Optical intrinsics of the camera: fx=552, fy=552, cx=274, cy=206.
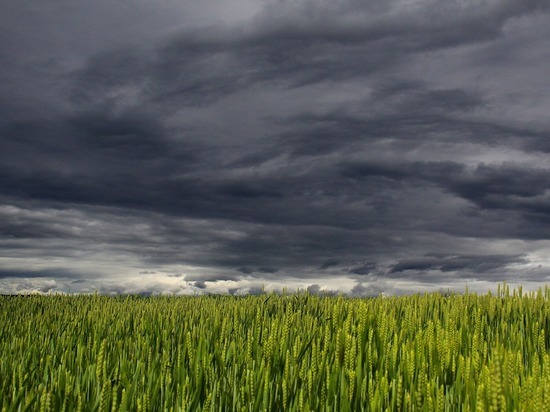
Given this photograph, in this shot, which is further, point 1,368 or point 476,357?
point 1,368

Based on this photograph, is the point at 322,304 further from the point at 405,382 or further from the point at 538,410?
the point at 538,410

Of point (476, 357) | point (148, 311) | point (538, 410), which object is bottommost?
point (538, 410)

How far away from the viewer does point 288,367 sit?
→ 191 inches

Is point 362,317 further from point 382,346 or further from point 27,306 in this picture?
point 27,306

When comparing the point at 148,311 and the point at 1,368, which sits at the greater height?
the point at 148,311

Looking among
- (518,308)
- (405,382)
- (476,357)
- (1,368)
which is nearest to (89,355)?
(1,368)

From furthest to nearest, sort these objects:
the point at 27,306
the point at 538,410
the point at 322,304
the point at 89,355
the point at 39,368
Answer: the point at 27,306, the point at 322,304, the point at 89,355, the point at 39,368, the point at 538,410

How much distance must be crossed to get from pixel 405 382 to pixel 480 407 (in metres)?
2.09

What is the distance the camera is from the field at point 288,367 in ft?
12.6

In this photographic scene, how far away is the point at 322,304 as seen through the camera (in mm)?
11312

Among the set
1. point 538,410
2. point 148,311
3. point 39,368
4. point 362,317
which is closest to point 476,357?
point 362,317

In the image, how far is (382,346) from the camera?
6.02 m

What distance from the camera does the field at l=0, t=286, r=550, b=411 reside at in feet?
12.6

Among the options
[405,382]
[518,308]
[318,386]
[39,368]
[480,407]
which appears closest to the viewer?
[480,407]
